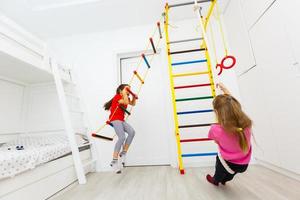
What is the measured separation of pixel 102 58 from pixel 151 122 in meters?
1.38

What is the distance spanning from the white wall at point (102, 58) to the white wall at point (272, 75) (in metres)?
0.46

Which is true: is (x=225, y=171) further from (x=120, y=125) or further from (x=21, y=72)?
(x=21, y=72)

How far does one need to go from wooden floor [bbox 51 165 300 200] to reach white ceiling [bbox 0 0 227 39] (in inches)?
93.7

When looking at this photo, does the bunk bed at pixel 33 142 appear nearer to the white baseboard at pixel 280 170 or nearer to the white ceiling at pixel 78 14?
the white ceiling at pixel 78 14

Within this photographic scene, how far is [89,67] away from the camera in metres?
2.83

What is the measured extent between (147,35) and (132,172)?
218 cm

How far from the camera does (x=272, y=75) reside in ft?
5.74

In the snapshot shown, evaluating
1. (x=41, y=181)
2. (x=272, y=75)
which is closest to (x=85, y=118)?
(x=41, y=181)

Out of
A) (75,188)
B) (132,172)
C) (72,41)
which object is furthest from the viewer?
(72,41)

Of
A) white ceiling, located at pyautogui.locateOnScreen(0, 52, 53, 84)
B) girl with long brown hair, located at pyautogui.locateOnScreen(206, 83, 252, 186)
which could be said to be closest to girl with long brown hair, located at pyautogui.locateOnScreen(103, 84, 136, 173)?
white ceiling, located at pyautogui.locateOnScreen(0, 52, 53, 84)

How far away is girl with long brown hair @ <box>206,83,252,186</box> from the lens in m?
1.30

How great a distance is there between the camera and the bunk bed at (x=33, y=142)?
53.1 inches

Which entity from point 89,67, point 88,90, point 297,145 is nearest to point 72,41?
point 89,67

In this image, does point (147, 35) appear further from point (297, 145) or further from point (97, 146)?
point (297, 145)
